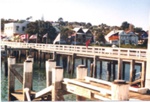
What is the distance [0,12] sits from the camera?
4.25 m

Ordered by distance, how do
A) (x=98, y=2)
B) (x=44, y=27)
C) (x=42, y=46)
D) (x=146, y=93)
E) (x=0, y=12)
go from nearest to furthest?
(x=146, y=93), (x=0, y=12), (x=98, y=2), (x=42, y=46), (x=44, y=27)

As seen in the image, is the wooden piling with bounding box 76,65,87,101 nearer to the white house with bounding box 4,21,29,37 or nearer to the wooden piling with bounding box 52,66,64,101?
the wooden piling with bounding box 52,66,64,101

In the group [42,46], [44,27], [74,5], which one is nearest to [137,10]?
[74,5]

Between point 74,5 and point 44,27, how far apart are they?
17.2 metres

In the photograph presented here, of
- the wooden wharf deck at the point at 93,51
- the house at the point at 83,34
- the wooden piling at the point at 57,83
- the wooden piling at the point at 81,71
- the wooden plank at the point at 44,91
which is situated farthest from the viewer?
the house at the point at 83,34

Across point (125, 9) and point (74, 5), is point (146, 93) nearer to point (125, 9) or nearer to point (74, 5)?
point (74, 5)

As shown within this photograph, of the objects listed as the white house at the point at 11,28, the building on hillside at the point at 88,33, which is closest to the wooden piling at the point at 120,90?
the white house at the point at 11,28

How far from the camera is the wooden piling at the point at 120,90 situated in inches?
119

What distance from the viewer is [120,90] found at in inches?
119

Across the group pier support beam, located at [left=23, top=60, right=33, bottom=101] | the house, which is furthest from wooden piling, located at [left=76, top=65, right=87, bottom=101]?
the house

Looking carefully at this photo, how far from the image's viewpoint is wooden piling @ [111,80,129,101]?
303 centimetres

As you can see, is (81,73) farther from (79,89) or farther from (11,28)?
(11,28)

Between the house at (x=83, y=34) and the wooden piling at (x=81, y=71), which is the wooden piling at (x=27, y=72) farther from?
the house at (x=83, y=34)

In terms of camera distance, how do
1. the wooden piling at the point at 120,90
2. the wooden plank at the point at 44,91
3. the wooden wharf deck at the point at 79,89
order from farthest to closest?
the wooden plank at the point at 44,91, the wooden wharf deck at the point at 79,89, the wooden piling at the point at 120,90
